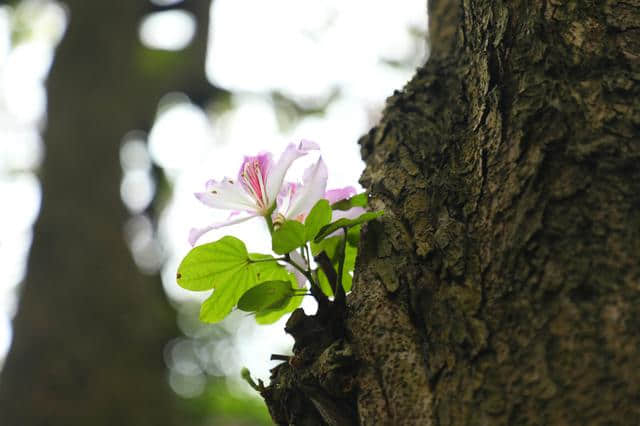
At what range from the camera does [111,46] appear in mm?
4340

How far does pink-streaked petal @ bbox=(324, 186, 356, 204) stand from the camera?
0.97 meters

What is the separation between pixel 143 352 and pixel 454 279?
2.74 m

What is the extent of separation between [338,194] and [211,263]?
0.22 meters

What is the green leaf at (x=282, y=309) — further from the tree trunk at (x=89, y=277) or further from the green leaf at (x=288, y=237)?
the tree trunk at (x=89, y=277)

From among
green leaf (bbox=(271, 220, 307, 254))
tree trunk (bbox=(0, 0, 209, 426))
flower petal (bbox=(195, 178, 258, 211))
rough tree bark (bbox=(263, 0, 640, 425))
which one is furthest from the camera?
tree trunk (bbox=(0, 0, 209, 426))

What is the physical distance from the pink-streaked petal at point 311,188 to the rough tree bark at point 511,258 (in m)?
0.09

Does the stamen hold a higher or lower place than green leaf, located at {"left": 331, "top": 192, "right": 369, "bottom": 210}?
higher

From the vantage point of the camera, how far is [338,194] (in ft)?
3.20

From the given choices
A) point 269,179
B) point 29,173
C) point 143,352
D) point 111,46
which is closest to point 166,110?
point 111,46

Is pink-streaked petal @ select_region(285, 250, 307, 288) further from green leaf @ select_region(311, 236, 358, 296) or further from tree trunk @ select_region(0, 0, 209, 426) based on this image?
tree trunk @ select_region(0, 0, 209, 426)

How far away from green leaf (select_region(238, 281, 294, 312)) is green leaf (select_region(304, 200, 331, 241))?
0.27 ft

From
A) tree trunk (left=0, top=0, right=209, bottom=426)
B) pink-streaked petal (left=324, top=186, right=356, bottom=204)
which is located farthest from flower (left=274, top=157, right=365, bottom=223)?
tree trunk (left=0, top=0, right=209, bottom=426)

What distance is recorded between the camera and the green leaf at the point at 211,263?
2.89ft

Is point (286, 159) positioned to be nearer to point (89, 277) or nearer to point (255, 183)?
point (255, 183)
